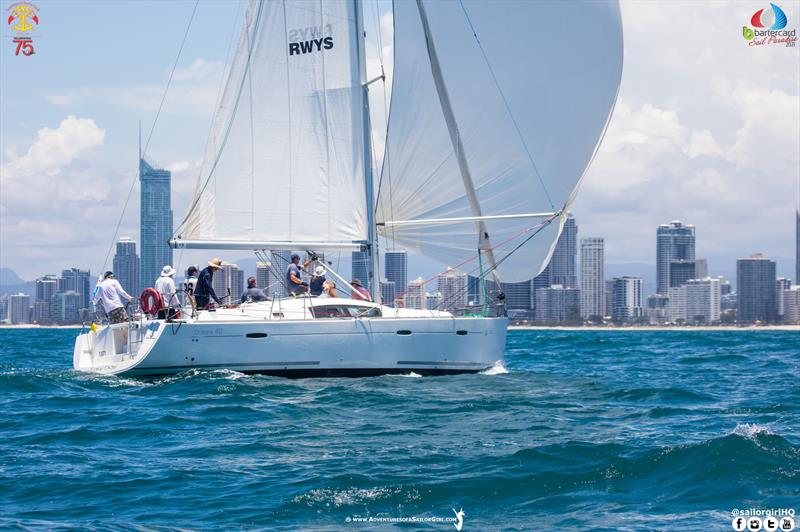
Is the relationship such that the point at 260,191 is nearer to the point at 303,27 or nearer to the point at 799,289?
the point at 303,27

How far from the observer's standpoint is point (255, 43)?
21.9 meters

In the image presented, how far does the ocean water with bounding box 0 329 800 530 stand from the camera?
975cm

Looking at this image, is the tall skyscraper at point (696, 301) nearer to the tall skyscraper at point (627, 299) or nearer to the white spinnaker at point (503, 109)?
the tall skyscraper at point (627, 299)

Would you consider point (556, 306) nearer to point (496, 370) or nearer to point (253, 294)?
point (496, 370)

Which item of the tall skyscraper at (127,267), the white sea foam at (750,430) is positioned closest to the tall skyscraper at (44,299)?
the tall skyscraper at (127,267)

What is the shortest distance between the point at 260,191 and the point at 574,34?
6.96m

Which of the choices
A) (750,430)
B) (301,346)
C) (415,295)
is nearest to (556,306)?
(415,295)

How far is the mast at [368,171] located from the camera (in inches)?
870

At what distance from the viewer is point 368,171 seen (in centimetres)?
2233

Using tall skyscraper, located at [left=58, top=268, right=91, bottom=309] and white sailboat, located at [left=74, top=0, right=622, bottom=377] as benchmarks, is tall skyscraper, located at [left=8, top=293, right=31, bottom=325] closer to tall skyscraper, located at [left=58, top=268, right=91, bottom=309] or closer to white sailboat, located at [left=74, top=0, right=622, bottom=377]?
tall skyscraper, located at [left=58, top=268, right=91, bottom=309]

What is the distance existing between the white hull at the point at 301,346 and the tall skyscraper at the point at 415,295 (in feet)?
5.03

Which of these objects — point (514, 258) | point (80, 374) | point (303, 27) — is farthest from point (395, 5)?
point (80, 374)

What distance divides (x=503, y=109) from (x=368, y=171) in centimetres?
299

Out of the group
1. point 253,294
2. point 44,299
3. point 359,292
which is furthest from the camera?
point 44,299
